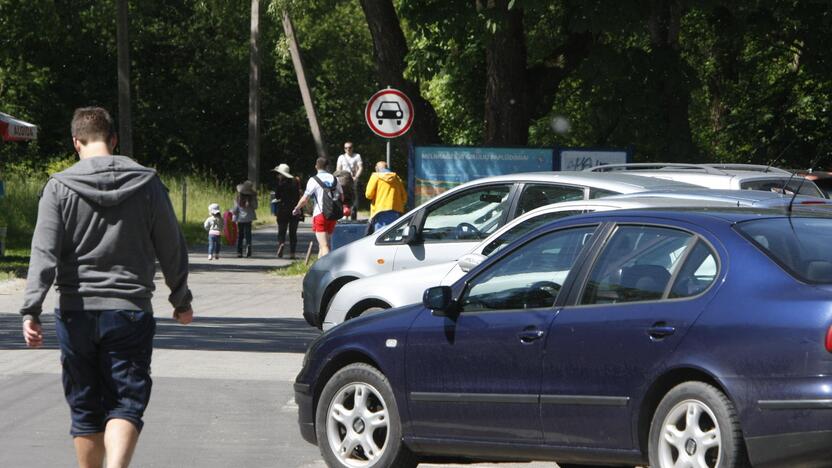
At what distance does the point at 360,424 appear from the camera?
7766 mm

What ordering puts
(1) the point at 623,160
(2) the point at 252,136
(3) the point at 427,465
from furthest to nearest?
(2) the point at 252,136 → (1) the point at 623,160 → (3) the point at 427,465

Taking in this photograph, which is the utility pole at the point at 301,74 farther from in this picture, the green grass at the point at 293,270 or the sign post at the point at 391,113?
the sign post at the point at 391,113

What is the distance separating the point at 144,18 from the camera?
55.1m

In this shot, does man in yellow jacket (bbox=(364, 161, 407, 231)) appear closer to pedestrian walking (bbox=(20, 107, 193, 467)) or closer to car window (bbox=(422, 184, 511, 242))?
car window (bbox=(422, 184, 511, 242))

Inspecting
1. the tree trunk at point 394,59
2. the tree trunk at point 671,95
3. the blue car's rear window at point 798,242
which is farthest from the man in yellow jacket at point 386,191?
the blue car's rear window at point 798,242

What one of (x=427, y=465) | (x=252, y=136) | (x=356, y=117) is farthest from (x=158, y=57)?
(x=427, y=465)

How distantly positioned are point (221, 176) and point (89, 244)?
174ft

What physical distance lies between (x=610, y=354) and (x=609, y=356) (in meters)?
0.01

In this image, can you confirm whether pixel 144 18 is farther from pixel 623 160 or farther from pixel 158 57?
pixel 623 160

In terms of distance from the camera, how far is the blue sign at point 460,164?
1900cm

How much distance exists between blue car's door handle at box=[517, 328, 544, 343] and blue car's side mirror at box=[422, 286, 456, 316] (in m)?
0.50

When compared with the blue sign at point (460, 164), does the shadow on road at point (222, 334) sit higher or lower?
lower

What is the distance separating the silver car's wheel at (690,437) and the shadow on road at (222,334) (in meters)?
Result: 7.43

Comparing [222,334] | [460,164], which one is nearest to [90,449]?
[222,334]
